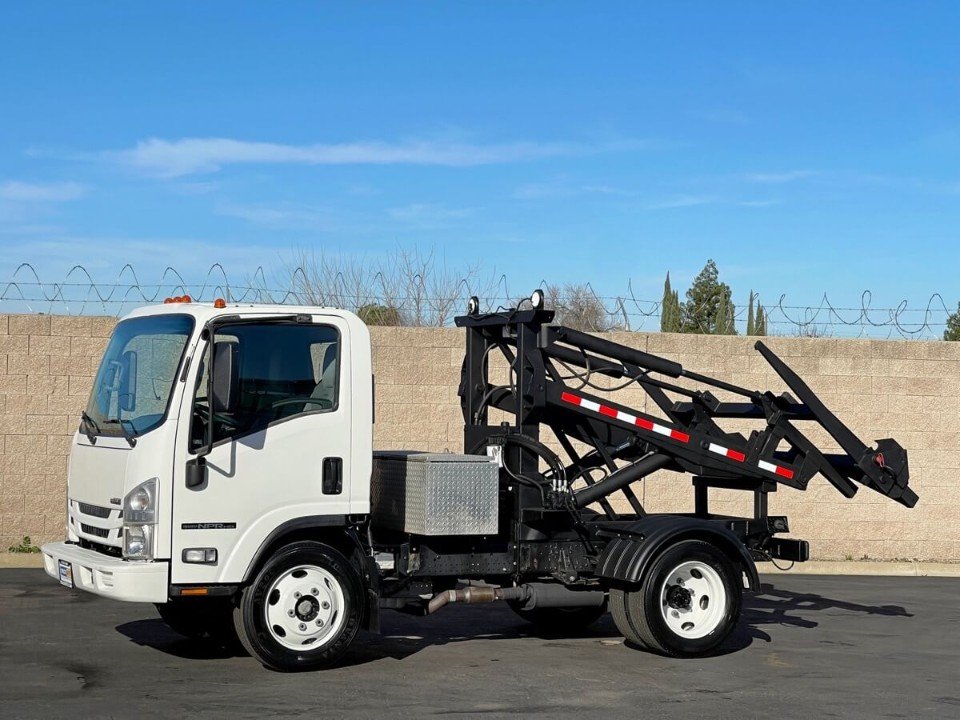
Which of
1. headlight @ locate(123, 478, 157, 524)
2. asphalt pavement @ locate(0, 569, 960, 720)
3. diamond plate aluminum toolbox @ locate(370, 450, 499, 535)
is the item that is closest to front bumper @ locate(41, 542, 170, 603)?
headlight @ locate(123, 478, 157, 524)

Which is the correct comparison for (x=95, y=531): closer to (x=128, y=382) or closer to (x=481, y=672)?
(x=128, y=382)

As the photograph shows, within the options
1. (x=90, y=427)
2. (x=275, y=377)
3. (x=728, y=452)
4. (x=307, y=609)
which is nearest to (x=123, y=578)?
(x=307, y=609)

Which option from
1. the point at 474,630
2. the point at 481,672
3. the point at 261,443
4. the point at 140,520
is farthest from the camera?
the point at 474,630

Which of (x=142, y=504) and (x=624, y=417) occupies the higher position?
(x=624, y=417)

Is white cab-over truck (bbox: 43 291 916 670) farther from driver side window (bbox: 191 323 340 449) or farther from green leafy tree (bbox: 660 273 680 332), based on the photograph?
green leafy tree (bbox: 660 273 680 332)

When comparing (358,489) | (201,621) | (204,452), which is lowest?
(201,621)

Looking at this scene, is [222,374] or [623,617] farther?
[623,617]

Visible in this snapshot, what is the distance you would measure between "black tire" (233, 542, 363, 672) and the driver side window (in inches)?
36.8

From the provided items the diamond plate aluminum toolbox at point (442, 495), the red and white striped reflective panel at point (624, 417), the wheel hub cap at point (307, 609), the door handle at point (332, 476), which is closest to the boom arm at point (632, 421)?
the red and white striped reflective panel at point (624, 417)

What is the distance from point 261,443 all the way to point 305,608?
1.17 m

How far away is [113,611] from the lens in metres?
11.6

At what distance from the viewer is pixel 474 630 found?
437 inches

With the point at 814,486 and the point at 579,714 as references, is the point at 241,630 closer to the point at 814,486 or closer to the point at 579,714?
the point at 579,714

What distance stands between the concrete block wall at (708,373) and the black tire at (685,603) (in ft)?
18.1
